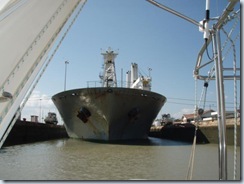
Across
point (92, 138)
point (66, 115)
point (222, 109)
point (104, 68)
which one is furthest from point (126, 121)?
point (222, 109)

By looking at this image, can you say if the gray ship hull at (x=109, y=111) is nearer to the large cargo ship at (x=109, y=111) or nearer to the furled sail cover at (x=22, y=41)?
the large cargo ship at (x=109, y=111)

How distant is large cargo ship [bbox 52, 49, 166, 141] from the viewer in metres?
14.7

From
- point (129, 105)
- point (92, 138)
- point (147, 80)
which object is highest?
point (147, 80)

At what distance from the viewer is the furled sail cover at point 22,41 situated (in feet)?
6.55

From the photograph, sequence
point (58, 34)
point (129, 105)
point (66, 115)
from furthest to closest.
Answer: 1. point (66, 115)
2. point (129, 105)
3. point (58, 34)

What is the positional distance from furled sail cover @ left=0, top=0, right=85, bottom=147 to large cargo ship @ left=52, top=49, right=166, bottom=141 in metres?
12.2

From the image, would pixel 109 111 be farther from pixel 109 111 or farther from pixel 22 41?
pixel 22 41

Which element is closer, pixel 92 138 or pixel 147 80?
pixel 92 138

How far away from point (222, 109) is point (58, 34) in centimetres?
184

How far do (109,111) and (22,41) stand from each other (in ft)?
40.7

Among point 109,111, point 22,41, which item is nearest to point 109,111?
point 109,111

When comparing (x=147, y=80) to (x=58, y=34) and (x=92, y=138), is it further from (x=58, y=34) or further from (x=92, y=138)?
(x=58, y=34)

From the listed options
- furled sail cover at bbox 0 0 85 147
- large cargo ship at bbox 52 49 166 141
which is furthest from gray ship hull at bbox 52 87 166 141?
furled sail cover at bbox 0 0 85 147

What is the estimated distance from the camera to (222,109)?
280cm
